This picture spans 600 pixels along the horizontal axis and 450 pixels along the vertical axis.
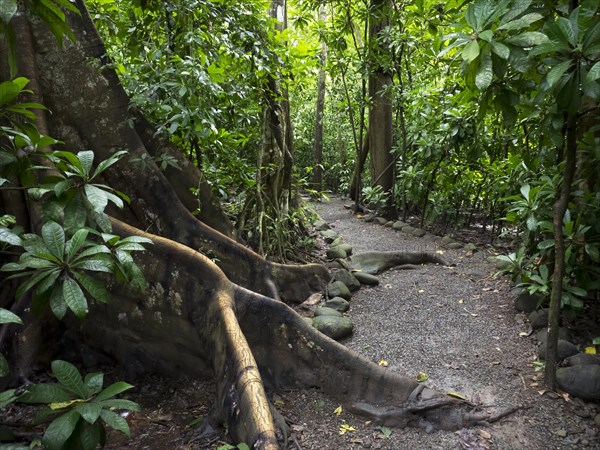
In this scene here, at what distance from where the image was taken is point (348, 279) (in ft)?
16.6

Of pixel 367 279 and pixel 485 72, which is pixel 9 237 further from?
pixel 367 279

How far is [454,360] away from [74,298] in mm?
2860

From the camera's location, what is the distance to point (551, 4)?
2486mm

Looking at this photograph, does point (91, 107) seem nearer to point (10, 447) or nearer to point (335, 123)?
point (10, 447)

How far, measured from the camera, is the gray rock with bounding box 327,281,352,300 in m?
4.69

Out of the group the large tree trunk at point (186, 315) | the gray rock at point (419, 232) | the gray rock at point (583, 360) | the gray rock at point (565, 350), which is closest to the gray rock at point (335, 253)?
the gray rock at point (419, 232)

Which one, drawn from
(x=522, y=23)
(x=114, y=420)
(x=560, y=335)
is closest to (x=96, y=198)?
(x=114, y=420)

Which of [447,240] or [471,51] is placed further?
[447,240]

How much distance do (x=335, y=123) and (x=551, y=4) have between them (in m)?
12.2

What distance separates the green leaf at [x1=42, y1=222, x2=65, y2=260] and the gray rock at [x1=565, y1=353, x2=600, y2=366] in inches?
128

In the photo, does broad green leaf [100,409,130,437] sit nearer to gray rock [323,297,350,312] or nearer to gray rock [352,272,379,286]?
gray rock [323,297,350,312]

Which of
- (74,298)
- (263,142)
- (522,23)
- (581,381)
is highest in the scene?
(522,23)

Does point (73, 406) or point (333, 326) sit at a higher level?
point (73, 406)

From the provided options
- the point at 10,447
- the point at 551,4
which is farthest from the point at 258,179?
the point at 10,447
